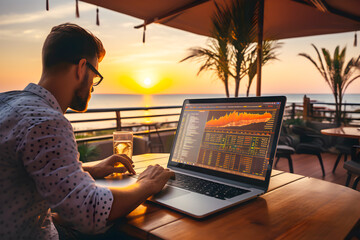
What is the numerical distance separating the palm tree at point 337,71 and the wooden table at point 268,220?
6.09 metres

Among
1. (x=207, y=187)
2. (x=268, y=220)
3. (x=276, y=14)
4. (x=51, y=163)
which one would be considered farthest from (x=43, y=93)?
(x=276, y=14)

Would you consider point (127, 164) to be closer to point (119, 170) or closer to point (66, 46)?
point (119, 170)

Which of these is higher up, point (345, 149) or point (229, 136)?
point (229, 136)

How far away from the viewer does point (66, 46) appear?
29.3 inches

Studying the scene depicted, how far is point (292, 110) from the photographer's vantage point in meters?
7.63

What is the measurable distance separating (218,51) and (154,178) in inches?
127

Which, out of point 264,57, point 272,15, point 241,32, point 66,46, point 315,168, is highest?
point 272,15

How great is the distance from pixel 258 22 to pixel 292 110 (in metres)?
4.93

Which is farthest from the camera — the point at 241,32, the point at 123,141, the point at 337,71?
the point at 337,71

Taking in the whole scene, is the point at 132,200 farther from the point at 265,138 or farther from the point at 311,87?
the point at 311,87

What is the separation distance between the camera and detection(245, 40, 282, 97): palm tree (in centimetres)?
370

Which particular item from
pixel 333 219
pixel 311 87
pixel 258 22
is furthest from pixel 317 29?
pixel 311 87

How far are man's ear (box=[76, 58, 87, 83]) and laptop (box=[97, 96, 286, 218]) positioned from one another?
15.6 inches

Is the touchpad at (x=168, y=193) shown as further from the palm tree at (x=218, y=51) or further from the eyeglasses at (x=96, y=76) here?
the palm tree at (x=218, y=51)
